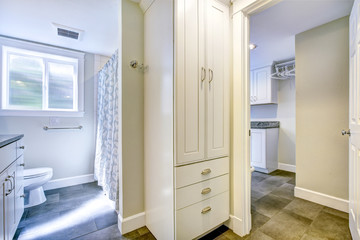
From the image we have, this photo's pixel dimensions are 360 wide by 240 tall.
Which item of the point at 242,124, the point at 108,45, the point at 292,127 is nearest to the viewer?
the point at 242,124

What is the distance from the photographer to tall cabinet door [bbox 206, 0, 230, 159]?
138cm

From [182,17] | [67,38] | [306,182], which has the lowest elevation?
[306,182]

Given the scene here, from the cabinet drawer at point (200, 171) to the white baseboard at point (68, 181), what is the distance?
2.27 m

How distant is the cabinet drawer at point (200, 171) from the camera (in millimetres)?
1215

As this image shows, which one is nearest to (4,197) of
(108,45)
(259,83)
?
(108,45)

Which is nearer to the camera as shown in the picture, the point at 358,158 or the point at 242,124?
the point at 358,158

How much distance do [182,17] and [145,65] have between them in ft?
1.96

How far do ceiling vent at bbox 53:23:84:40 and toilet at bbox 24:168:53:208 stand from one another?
6.01ft

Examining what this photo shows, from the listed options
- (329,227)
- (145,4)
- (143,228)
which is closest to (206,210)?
(143,228)

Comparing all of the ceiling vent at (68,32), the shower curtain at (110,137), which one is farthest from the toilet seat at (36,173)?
the ceiling vent at (68,32)

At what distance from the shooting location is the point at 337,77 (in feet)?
6.50

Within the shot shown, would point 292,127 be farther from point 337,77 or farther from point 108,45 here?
point 108,45

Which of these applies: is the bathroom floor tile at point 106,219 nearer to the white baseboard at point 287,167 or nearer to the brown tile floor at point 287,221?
the brown tile floor at point 287,221

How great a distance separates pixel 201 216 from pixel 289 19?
7.95 ft
